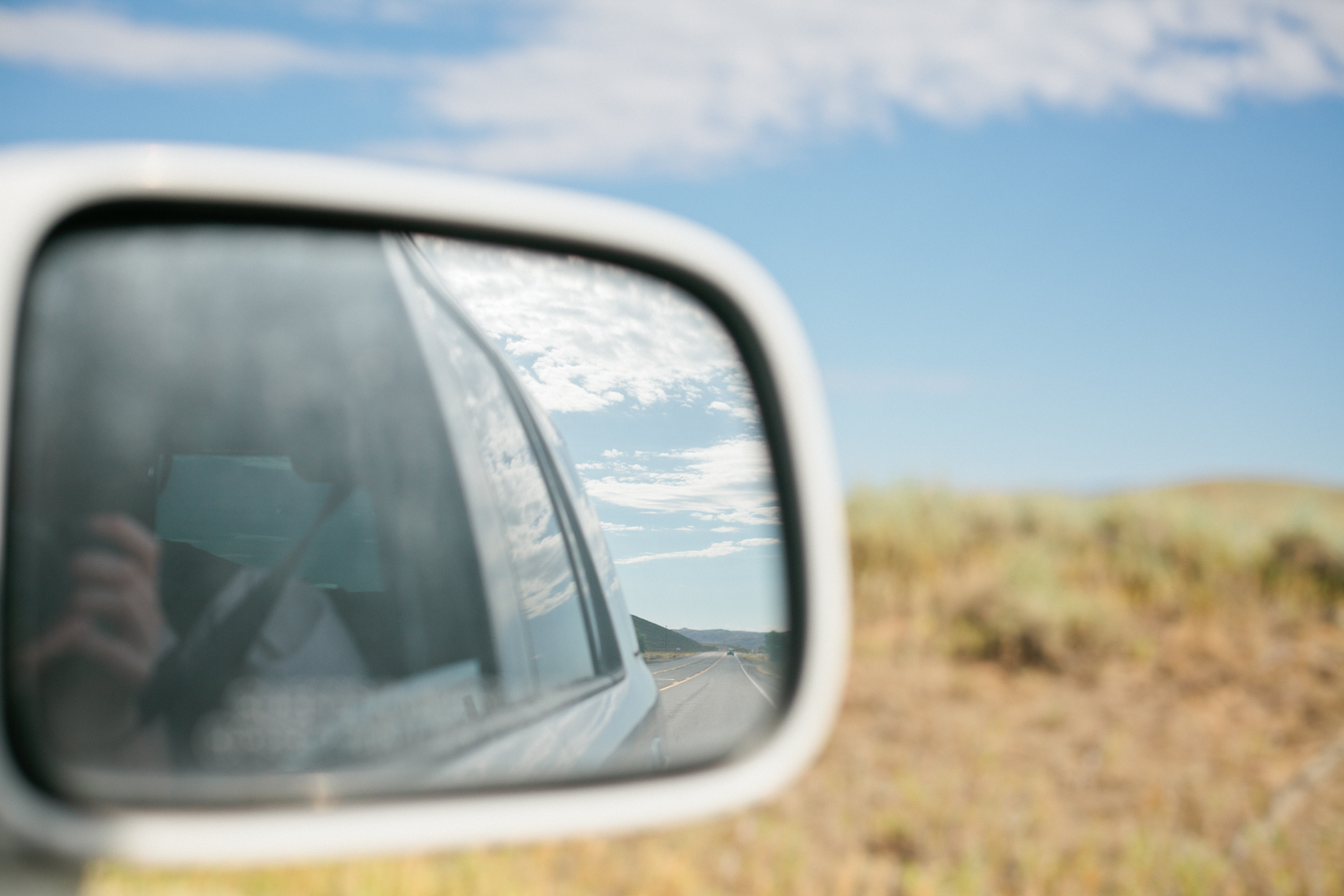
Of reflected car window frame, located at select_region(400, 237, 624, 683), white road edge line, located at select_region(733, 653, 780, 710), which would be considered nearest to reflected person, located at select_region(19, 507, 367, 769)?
white road edge line, located at select_region(733, 653, 780, 710)

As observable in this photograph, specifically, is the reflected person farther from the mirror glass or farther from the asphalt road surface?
the asphalt road surface

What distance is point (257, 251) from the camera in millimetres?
1410

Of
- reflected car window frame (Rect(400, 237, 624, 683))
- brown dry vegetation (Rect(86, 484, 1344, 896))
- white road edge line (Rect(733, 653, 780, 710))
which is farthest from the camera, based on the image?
brown dry vegetation (Rect(86, 484, 1344, 896))

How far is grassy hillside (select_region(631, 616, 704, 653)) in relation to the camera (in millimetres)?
2498

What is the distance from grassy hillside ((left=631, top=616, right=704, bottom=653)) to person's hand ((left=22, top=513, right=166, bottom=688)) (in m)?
Answer: 1.50

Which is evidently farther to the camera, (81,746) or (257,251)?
(257,251)

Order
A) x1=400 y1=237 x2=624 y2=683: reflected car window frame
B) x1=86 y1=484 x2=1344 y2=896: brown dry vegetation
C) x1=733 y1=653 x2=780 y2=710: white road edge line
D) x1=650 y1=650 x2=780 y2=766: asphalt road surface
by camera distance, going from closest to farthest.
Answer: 1. x1=650 y1=650 x2=780 y2=766: asphalt road surface
2. x1=733 y1=653 x2=780 y2=710: white road edge line
3. x1=400 y1=237 x2=624 y2=683: reflected car window frame
4. x1=86 y1=484 x2=1344 y2=896: brown dry vegetation

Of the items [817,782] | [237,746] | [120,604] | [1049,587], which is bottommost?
[817,782]

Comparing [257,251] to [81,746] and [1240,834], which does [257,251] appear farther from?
[1240,834]

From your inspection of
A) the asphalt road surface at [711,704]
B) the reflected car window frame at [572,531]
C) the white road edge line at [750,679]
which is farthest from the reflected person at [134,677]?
the reflected car window frame at [572,531]

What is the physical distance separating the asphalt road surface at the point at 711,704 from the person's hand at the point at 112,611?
0.91 m

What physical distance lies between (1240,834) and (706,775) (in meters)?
4.55

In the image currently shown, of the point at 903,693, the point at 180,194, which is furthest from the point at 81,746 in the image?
the point at 903,693

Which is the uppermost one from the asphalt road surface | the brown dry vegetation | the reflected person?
the reflected person
